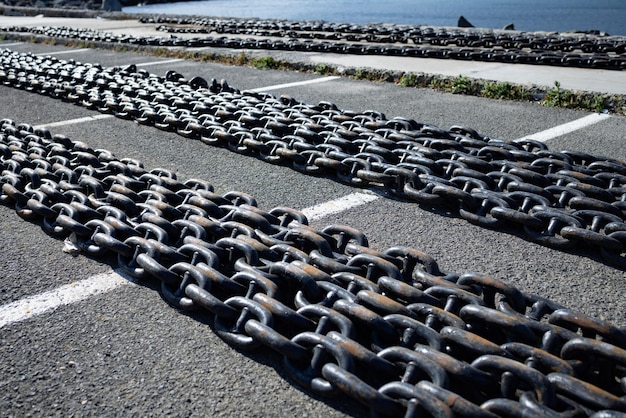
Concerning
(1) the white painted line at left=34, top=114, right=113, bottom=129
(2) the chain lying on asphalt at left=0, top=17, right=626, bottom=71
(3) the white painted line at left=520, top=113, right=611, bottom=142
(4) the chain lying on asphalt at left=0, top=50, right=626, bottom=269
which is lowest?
(1) the white painted line at left=34, top=114, right=113, bottom=129

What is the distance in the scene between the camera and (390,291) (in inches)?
106

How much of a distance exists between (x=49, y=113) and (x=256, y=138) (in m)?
3.34

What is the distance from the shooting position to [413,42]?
501 inches

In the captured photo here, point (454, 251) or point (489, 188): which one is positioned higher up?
point (489, 188)

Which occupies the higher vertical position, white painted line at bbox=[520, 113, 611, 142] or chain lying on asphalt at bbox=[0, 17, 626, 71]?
chain lying on asphalt at bbox=[0, 17, 626, 71]

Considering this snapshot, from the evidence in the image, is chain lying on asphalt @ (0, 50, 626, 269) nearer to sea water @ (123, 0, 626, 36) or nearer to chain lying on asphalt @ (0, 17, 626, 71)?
chain lying on asphalt @ (0, 17, 626, 71)

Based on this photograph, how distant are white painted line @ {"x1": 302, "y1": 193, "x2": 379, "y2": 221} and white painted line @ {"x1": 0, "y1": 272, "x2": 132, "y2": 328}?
4.56 feet

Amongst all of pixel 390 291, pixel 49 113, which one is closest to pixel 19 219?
pixel 390 291

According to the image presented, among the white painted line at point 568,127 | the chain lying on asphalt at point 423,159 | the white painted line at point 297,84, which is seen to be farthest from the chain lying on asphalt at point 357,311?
the white painted line at point 297,84

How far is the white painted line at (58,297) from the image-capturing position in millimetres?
3092

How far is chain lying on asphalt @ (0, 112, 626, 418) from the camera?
85.0 inches

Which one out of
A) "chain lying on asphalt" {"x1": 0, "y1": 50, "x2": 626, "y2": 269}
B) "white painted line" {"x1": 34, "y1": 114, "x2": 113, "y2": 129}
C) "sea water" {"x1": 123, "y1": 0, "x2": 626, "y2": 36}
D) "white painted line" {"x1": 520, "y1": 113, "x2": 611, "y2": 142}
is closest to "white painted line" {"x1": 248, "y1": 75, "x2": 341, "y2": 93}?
"chain lying on asphalt" {"x1": 0, "y1": 50, "x2": 626, "y2": 269}

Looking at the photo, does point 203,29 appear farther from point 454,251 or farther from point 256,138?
point 454,251

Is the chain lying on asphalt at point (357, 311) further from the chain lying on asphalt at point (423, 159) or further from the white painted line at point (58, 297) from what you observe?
the chain lying on asphalt at point (423, 159)
